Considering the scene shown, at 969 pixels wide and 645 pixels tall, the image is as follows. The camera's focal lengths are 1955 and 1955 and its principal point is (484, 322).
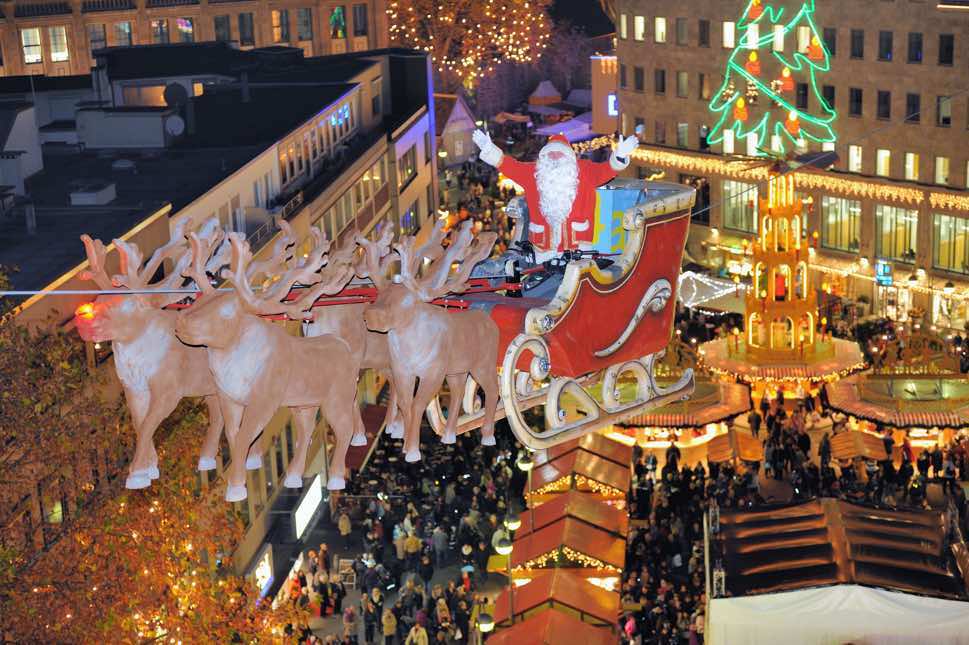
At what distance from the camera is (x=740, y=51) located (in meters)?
87.8

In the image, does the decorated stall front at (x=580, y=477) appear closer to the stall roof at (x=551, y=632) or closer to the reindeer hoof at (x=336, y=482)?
the stall roof at (x=551, y=632)

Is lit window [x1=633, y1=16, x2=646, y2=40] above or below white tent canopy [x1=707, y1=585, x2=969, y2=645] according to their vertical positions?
above

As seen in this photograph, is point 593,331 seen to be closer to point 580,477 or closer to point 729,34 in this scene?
point 580,477

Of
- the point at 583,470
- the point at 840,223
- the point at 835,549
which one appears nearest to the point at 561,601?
the point at 835,549

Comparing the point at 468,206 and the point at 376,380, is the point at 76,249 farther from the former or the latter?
the point at 468,206

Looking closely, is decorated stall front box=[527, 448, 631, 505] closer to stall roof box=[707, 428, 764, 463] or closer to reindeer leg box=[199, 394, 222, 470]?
stall roof box=[707, 428, 764, 463]

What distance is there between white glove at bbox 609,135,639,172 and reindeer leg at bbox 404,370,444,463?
14.1 ft

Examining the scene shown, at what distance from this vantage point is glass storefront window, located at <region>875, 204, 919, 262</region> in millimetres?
81731

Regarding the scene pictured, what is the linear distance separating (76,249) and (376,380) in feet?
90.6

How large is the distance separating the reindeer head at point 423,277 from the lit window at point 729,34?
234 feet

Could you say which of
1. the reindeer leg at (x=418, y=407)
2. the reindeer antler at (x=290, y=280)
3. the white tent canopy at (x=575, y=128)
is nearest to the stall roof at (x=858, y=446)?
the reindeer leg at (x=418, y=407)

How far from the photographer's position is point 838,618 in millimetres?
38594

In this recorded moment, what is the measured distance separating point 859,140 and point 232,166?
1389 inches

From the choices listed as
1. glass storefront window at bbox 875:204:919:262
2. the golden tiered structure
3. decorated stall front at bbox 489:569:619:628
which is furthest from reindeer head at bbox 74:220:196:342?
glass storefront window at bbox 875:204:919:262
